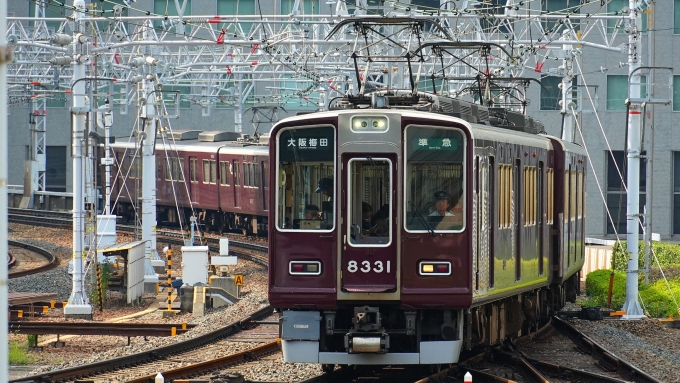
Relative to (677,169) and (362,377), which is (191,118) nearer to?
(677,169)

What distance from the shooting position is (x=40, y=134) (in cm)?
4694

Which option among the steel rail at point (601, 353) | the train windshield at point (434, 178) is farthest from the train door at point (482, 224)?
the steel rail at point (601, 353)

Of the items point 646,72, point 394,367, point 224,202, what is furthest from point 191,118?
point 394,367

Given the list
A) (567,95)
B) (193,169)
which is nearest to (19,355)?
(567,95)

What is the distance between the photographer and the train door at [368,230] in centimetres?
1016

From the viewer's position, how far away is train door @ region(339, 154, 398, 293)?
10156 millimetres

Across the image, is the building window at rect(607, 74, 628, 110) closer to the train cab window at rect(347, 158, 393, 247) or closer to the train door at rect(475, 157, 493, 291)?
the train door at rect(475, 157, 493, 291)

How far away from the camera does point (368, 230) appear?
33.7ft

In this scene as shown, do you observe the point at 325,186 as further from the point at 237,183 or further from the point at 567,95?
the point at 237,183

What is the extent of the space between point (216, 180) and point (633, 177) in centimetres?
1870

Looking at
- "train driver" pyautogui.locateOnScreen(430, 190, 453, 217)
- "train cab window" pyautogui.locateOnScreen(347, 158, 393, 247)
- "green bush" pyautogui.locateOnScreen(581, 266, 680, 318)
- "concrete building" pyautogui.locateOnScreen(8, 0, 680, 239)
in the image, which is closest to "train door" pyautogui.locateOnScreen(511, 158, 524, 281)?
"train driver" pyautogui.locateOnScreen(430, 190, 453, 217)

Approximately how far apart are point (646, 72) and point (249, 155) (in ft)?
51.7

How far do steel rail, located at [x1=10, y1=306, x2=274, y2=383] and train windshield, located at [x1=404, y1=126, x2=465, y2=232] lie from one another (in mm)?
3672

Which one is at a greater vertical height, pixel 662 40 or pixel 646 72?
pixel 662 40
